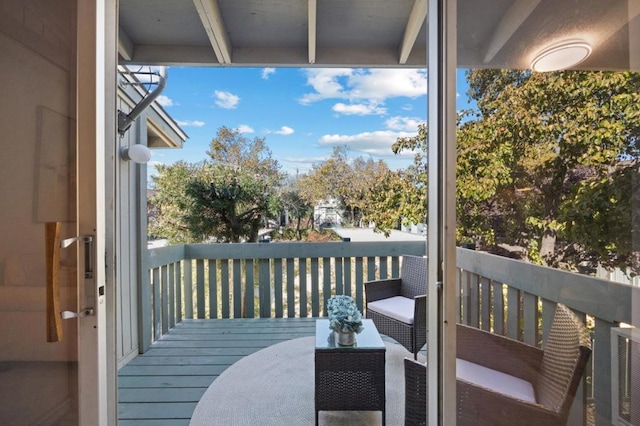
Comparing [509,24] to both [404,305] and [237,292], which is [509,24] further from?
[237,292]

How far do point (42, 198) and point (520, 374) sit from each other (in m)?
1.83

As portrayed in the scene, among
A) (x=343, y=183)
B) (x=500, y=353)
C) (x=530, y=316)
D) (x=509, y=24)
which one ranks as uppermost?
(x=509, y=24)

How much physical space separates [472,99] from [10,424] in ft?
6.45

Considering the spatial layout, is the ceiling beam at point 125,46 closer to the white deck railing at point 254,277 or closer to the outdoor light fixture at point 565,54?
the white deck railing at point 254,277

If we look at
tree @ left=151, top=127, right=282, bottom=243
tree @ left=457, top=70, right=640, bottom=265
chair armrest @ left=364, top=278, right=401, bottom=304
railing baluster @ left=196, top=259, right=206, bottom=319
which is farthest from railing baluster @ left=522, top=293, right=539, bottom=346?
tree @ left=151, top=127, right=282, bottom=243

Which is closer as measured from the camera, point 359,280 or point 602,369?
point 602,369

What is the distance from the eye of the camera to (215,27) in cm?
193

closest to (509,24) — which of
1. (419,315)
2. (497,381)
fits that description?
(497,381)

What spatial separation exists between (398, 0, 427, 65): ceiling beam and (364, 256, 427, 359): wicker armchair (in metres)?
1.86

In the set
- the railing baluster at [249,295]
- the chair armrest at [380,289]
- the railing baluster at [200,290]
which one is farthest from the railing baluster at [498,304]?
the railing baluster at [200,290]

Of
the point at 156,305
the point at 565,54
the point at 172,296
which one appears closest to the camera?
the point at 565,54

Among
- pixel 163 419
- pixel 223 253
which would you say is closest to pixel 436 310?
pixel 163 419

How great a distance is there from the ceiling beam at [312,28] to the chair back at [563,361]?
1.89m

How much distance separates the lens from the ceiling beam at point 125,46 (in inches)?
84.8
